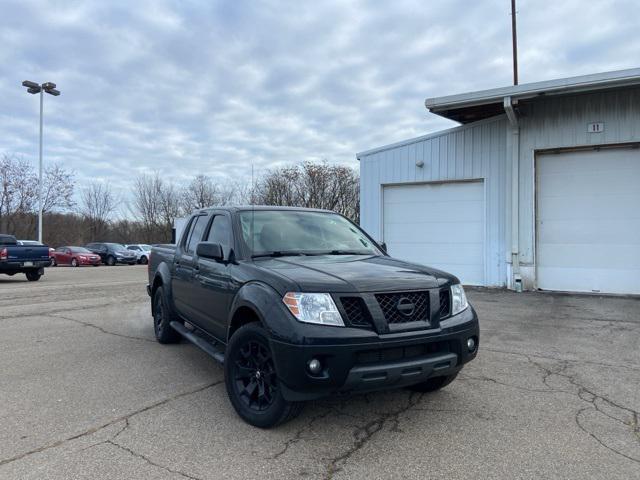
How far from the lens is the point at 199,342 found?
491 cm

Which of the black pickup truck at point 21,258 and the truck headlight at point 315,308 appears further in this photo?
the black pickup truck at point 21,258

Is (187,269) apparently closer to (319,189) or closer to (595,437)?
(595,437)

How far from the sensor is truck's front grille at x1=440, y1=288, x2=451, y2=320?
12.4 feet

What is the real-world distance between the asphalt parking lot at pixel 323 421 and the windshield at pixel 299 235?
1.42 metres

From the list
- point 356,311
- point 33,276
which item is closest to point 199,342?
point 356,311

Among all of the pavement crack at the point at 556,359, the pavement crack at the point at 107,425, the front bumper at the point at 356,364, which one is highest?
the front bumper at the point at 356,364

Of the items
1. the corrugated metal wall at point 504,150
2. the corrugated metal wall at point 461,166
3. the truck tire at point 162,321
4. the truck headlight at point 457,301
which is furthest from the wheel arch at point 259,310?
the corrugated metal wall at point 461,166

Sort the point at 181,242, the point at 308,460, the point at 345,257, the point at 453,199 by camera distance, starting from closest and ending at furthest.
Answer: the point at 308,460
the point at 345,257
the point at 181,242
the point at 453,199

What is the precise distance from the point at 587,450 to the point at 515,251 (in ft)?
28.9

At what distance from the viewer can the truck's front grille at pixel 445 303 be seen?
377 cm

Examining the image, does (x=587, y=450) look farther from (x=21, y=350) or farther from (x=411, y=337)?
(x=21, y=350)

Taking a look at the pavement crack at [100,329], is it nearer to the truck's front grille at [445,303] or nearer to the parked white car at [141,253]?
the truck's front grille at [445,303]

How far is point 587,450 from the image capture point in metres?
3.27

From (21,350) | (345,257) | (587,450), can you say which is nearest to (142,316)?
(21,350)
